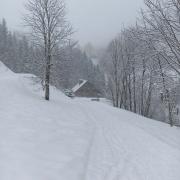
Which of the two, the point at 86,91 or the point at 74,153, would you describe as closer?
the point at 74,153

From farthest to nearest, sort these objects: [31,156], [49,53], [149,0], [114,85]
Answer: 1. [114,85]
2. [49,53]
3. [149,0]
4. [31,156]

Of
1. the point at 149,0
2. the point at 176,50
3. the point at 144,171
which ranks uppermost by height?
the point at 149,0

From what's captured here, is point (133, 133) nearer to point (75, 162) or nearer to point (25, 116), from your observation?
point (25, 116)

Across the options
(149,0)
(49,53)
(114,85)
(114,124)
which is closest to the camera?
(149,0)

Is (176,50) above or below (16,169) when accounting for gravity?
above

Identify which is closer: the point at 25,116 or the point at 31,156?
the point at 31,156

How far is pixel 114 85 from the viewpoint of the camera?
148 ft

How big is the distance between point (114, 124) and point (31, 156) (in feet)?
36.6

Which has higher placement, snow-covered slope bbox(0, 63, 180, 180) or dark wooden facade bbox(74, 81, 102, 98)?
dark wooden facade bbox(74, 81, 102, 98)

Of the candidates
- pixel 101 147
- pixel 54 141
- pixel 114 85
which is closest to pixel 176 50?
pixel 101 147

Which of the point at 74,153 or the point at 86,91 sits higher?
the point at 86,91

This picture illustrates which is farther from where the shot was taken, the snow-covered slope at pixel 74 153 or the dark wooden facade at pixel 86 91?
the dark wooden facade at pixel 86 91

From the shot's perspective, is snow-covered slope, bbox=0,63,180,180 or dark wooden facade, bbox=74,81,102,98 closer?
snow-covered slope, bbox=0,63,180,180

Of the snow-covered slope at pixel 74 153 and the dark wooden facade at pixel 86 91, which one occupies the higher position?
the dark wooden facade at pixel 86 91
